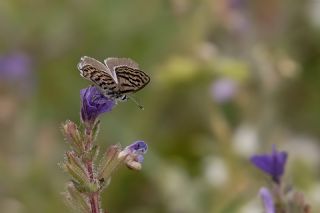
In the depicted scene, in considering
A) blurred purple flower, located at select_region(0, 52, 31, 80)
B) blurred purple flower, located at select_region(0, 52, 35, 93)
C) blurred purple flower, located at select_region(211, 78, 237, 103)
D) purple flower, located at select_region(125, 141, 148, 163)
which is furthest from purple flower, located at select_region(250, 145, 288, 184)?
blurred purple flower, located at select_region(0, 52, 31, 80)

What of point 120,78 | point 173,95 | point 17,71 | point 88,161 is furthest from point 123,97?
point 17,71

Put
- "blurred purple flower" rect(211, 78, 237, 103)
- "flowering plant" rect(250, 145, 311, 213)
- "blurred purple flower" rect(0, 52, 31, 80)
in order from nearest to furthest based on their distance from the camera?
"flowering plant" rect(250, 145, 311, 213), "blurred purple flower" rect(211, 78, 237, 103), "blurred purple flower" rect(0, 52, 31, 80)

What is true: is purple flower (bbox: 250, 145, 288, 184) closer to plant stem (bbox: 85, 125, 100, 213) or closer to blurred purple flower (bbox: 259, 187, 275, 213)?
blurred purple flower (bbox: 259, 187, 275, 213)

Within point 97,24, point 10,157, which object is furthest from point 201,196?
point 97,24

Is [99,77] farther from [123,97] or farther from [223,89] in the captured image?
[223,89]

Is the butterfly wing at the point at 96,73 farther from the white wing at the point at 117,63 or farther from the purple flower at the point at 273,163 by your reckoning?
the purple flower at the point at 273,163
